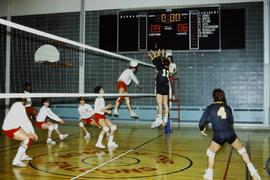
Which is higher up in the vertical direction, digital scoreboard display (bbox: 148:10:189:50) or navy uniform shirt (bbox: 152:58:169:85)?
digital scoreboard display (bbox: 148:10:189:50)

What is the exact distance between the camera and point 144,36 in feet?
43.0

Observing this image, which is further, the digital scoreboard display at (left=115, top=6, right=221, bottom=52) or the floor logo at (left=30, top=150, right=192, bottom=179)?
the digital scoreboard display at (left=115, top=6, right=221, bottom=52)

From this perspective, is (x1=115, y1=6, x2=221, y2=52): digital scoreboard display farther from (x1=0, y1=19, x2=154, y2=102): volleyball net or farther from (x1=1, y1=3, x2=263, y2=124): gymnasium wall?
(x1=0, y1=19, x2=154, y2=102): volleyball net

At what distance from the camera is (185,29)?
→ 12.6 metres


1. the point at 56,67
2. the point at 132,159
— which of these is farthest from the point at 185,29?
the point at 132,159

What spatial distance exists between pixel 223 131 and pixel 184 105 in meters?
7.91

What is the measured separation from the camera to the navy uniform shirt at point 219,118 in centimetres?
515

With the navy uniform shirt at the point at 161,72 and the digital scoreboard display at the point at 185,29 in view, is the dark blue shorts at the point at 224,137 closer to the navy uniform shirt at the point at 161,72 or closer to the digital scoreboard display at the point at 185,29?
the navy uniform shirt at the point at 161,72

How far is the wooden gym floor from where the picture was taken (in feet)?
17.5

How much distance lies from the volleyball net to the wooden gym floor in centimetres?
440

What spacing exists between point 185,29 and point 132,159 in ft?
23.8

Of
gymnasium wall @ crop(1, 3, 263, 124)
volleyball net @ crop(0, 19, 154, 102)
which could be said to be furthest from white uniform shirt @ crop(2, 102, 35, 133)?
gymnasium wall @ crop(1, 3, 263, 124)

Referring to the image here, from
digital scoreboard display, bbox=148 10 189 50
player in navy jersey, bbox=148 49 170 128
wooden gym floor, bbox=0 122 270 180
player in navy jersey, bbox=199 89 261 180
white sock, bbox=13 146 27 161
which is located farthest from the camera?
digital scoreboard display, bbox=148 10 189 50

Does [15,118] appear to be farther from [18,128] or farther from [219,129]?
[219,129]
